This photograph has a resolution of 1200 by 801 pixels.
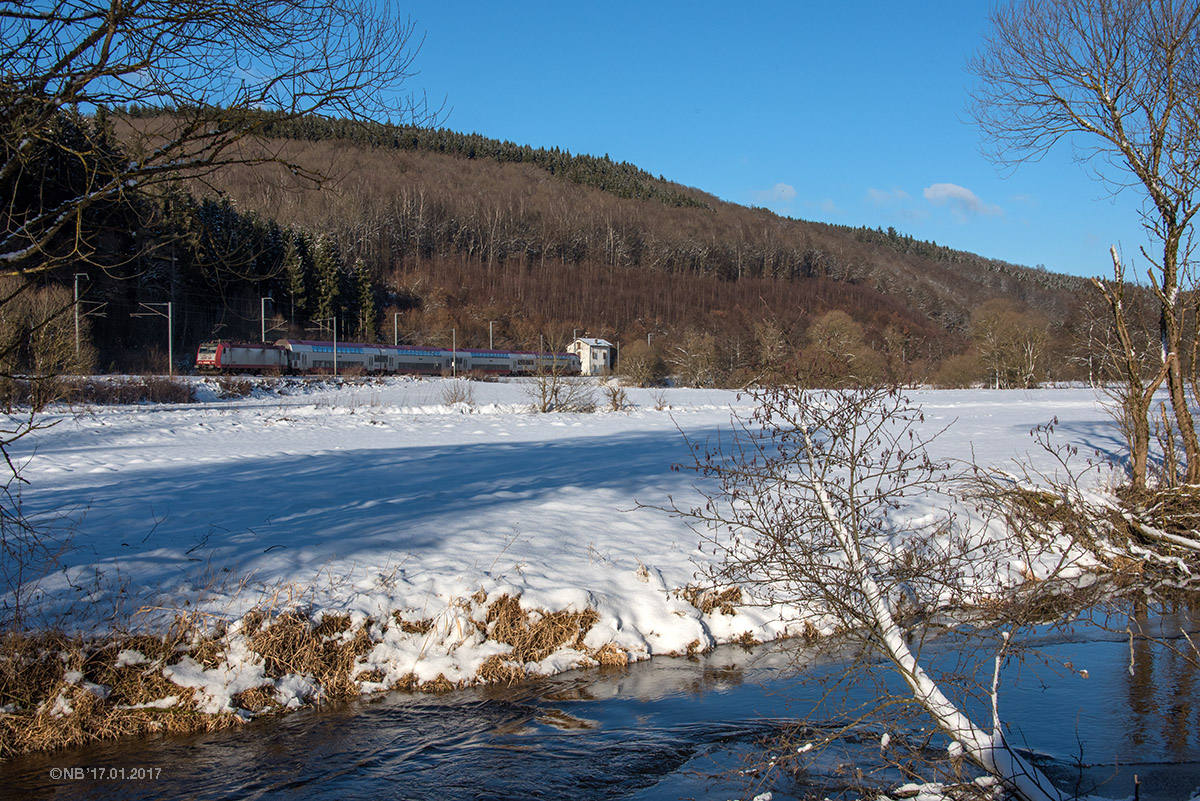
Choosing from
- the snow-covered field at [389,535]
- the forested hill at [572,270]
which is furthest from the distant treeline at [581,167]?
the snow-covered field at [389,535]

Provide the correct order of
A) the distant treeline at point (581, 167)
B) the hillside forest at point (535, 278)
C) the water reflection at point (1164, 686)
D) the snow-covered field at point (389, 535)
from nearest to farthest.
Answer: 1. the hillside forest at point (535, 278)
2. the water reflection at point (1164, 686)
3. the snow-covered field at point (389, 535)
4. the distant treeline at point (581, 167)

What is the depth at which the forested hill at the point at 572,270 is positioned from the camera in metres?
73.3

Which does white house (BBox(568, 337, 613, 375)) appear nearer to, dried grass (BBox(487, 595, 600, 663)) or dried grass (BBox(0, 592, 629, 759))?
dried grass (BBox(487, 595, 600, 663))

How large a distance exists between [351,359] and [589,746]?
55.5 meters

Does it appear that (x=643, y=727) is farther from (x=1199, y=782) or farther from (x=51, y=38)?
(x=51, y=38)

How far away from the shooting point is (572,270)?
392 feet

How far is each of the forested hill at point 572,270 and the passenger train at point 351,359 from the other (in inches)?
169

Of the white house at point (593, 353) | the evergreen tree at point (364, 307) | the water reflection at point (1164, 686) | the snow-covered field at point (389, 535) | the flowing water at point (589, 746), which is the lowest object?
the flowing water at point (589, 746)

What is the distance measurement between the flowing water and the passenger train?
3826 cm

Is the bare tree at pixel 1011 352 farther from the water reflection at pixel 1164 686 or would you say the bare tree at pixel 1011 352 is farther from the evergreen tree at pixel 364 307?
the evergreen tree at pixel 364 307

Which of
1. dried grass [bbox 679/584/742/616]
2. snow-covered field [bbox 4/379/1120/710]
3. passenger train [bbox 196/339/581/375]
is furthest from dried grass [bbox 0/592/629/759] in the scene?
passenger train [bbox 196/339/581/375]

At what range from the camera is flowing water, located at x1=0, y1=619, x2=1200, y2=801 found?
568 cm

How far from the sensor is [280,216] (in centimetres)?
8900

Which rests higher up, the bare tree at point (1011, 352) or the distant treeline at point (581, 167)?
the distant treeline at point (581, 167)
